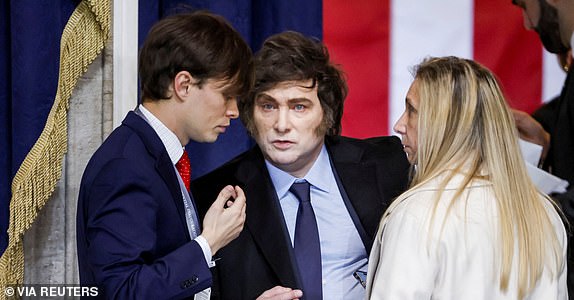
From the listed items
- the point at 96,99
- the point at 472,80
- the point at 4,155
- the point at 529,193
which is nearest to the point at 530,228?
the point at 529,193

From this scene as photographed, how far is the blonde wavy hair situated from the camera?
168 centimetres

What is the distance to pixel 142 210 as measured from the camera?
1628 mm

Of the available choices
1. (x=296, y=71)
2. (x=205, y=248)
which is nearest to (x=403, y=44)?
(x=296, y=71)

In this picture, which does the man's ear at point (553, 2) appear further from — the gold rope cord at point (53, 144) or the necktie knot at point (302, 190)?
the gold rope cord at point (53, 144)

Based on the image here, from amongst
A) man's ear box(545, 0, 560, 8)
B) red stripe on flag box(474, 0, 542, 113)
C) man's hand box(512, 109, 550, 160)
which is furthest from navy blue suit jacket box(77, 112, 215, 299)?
red stripe on flag box(474, 0, 542, 113)

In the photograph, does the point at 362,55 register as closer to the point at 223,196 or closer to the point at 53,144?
the point at 53,144

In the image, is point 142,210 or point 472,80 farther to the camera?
point 472,80

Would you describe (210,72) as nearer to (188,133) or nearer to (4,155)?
(188,133)

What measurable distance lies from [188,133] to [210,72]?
0.45ft

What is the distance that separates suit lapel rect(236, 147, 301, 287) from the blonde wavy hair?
439 mm

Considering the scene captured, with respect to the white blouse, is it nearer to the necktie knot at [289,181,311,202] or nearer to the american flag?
the necktie knot at [289,181,311,202]

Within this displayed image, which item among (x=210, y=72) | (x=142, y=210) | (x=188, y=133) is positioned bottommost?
(x=142, y=210)

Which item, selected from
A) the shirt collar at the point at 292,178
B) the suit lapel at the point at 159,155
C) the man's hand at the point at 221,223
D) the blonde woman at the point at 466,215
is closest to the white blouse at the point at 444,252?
the blonde woman at the point at 466,215

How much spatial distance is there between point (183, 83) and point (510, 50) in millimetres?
1572
